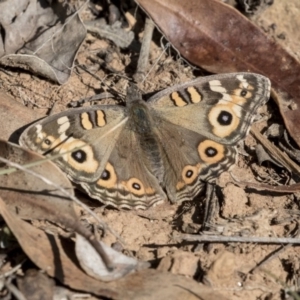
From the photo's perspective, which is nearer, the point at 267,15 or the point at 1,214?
the point at 1,214

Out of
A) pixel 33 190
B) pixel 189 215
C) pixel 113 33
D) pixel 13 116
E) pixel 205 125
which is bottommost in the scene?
pixel 189 215

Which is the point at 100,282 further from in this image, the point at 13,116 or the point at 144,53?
the point at 144,53

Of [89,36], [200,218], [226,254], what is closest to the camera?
[226,254]

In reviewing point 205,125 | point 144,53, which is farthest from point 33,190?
point 144,53

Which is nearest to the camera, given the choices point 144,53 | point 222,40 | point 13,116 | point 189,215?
point 189,215

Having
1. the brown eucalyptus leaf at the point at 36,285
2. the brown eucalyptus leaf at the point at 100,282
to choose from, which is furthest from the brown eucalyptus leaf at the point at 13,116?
the brown eucalyptus leaf at the point at 36,285

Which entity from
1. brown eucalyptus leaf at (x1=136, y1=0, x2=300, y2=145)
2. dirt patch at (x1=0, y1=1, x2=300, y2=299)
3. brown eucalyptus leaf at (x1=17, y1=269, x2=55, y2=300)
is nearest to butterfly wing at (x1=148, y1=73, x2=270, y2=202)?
dirt patch at (x1=0, y1=1, x2=300, y2=299)

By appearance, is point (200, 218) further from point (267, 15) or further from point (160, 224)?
point (267, 15)

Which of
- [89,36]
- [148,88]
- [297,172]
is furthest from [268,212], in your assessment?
[89,36]
